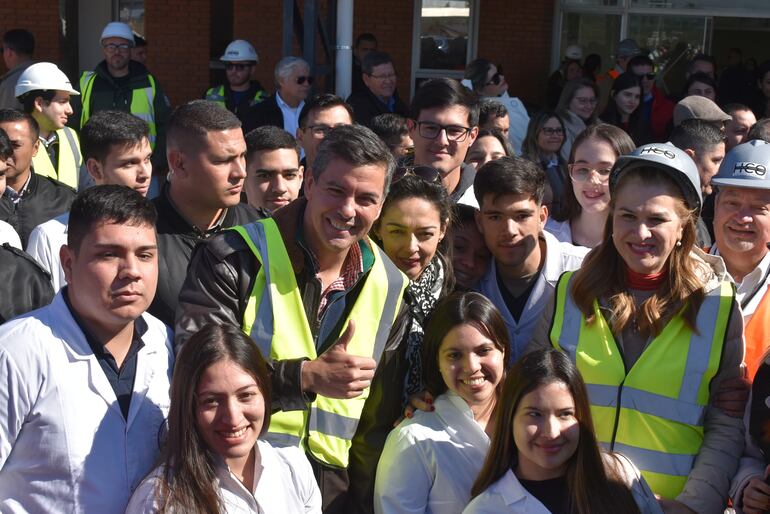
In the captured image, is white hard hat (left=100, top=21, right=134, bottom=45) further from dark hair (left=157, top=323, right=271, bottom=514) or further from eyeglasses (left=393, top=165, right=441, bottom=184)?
dark hair (left=157, top=323, right=271, bottom=514)

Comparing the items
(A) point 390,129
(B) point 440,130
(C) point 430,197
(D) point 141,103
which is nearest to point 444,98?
(B) point 440,130

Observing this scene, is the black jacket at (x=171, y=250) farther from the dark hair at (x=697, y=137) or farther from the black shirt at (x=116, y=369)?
the dark hair at (x=697, y=137)

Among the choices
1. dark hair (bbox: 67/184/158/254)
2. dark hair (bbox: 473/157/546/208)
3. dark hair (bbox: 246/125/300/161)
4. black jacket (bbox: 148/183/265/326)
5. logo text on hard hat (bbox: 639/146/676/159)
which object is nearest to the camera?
dark hair (bbox: 67/184/158/254)

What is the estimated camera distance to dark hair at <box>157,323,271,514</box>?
9.39ft

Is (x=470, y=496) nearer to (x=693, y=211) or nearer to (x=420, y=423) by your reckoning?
(x=420, y=423)

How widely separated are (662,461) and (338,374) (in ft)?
3.72

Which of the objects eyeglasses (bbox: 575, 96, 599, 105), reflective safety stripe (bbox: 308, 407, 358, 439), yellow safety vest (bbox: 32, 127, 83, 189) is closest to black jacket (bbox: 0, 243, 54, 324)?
reflective safety stripe (bbox: 308, 407, 358, 439)

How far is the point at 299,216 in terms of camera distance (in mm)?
3441

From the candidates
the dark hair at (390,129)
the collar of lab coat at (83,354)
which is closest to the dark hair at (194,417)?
the collar of lab coat at (83,354)

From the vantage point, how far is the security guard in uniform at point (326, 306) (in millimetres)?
3168

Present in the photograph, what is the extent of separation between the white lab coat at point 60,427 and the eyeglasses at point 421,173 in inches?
63.1

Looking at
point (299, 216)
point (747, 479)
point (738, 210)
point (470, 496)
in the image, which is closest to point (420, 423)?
point (470, 496)

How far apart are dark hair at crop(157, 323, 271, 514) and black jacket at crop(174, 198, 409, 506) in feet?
0.31

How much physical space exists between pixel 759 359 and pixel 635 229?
0.67m
